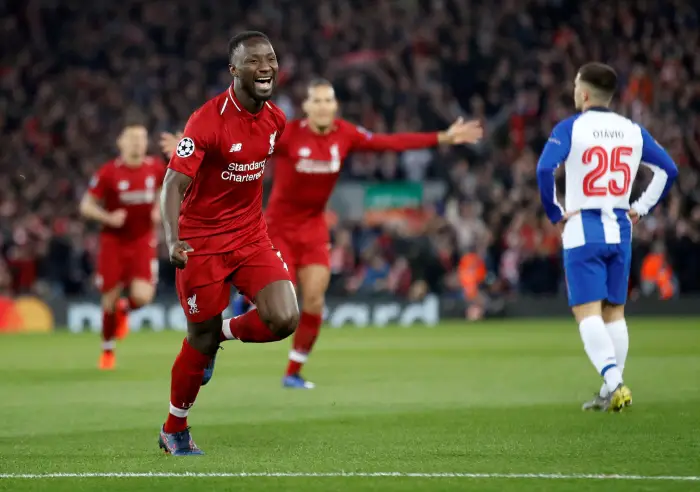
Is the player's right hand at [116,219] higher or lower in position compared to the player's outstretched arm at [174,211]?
lower

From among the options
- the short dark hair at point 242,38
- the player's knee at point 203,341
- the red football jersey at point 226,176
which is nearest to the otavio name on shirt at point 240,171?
the red football jersey at point 226,176

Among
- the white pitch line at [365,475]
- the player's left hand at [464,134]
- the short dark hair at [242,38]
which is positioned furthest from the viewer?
the player's left hand at [464,134]

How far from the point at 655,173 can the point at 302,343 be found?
3.72m

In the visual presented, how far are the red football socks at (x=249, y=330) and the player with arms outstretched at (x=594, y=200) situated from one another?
9.06 ft

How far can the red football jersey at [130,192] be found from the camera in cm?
1444

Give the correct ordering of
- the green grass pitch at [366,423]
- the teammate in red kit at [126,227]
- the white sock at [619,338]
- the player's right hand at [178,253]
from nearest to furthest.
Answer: the green grass pitch at [366,423] < the player's right hand at [178,253] < the white sock at [619,338] < the teammate in red kit at [126,227]

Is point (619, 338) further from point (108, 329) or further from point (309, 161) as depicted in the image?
point (108, 329)

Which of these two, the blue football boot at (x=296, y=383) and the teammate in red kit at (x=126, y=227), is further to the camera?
the teammate in red kit at (x=126, y=227)

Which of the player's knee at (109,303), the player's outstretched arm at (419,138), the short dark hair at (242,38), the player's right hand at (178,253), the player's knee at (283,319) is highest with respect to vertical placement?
the short dark hair at (242,38)

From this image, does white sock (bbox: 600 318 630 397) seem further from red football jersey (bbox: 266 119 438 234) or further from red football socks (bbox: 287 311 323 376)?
red football socks (bbox: 287 311 323 376)

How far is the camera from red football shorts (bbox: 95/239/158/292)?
14.7m

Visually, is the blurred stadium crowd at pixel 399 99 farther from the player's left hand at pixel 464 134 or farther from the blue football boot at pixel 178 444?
the blue football boot at pixel 178 444

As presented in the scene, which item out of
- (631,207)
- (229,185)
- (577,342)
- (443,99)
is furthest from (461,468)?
(443,99)

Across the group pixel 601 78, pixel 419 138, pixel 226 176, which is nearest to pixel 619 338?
pixel 601 78
